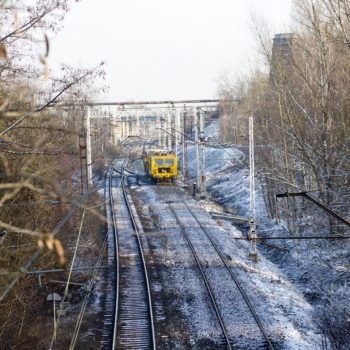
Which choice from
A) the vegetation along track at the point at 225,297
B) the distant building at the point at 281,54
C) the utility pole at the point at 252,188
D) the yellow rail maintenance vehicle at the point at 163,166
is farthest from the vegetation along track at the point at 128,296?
the yellow rail maintenance vehicle at the point at 163,166

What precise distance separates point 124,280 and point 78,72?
27.1ft

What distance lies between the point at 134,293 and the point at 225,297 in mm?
2307

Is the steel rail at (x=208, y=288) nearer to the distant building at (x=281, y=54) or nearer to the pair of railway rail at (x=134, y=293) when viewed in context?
the pair of railway rail at (x=134, y=293)

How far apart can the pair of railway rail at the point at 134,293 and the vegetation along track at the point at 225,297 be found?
21mm

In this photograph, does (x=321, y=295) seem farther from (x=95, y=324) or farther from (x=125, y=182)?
(x=125, y=182)

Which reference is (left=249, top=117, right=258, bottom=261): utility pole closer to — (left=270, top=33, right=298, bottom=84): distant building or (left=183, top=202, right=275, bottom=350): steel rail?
(left=183, top=202, right=275, bottom=350): steel rail

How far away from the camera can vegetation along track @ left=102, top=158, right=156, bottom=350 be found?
398 inches

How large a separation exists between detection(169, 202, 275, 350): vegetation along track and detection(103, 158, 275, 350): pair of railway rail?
0.02 meters

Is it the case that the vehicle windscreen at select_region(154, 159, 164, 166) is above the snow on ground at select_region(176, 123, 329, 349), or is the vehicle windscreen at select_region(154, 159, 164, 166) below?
above

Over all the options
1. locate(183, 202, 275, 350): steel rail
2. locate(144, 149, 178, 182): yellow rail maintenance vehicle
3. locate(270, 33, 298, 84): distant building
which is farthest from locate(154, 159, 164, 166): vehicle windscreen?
locate(270, 33, 298, 84): distant building

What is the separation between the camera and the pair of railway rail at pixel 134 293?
10.1 meters

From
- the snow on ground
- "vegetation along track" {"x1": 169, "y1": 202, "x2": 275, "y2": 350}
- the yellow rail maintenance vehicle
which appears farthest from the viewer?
the yellow rail maintenance vehicle

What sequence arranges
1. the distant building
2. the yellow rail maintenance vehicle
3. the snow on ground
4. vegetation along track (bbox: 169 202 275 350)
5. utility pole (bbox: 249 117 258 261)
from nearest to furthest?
1. vegetation along track (bbox: 169 202 275 350)
2. the snow on ground
3. utility pole (bbox: 249 117 258 261)
4. the distant building
5. the yellow rail maintenance vehicle

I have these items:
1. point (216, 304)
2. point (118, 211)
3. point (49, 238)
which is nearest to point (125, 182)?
point (118, 211)
